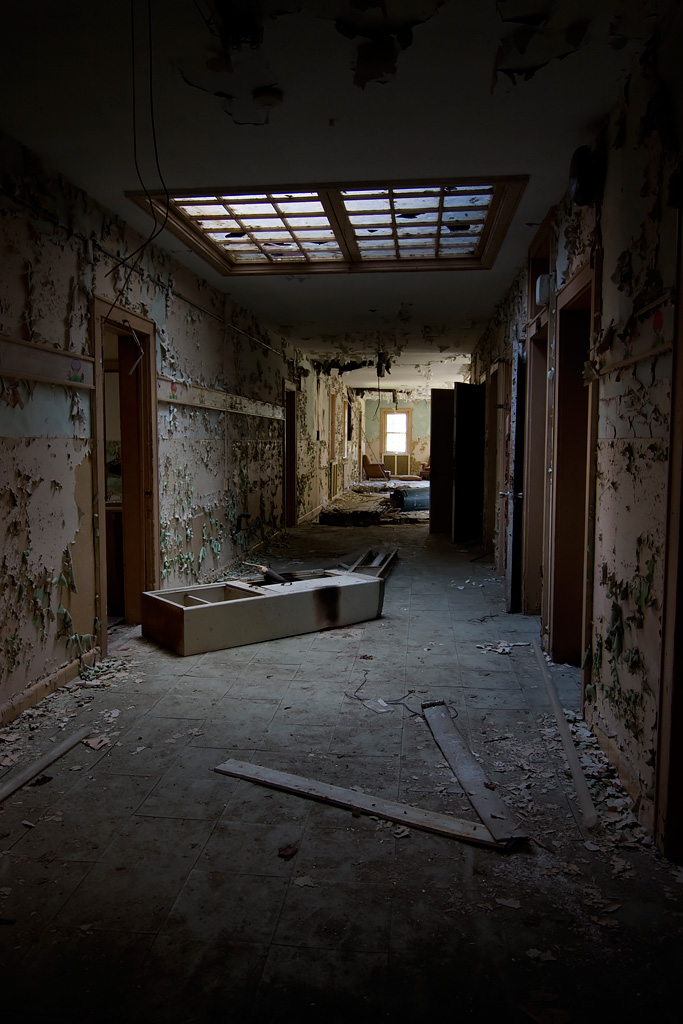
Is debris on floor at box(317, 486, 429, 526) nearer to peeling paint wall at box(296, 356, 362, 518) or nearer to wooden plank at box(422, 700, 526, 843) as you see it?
peeling paint wall at box(296, 356, 362, 518)

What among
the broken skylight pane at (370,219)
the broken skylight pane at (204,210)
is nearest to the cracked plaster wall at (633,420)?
the broken skylight pane at (370,219)

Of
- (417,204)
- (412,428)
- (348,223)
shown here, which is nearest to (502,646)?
(417,204)

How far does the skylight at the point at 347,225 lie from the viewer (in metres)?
3.87

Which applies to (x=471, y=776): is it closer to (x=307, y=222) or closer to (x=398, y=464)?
(x=307, y=222)

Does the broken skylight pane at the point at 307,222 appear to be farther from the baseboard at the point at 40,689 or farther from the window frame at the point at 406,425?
the window frame at the point at 406,425

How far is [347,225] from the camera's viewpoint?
4.45 meters

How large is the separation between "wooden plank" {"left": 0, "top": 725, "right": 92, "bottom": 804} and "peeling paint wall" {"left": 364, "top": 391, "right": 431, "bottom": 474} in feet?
57.0

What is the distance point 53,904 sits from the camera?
1.79 m

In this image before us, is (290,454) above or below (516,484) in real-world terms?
above

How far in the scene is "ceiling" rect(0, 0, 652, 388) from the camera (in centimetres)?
213

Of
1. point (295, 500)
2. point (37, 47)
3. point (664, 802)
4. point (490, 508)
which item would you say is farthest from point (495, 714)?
point (295, 500)

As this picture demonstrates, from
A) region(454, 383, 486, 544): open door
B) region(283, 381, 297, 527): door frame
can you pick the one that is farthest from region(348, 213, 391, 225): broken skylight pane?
region(283, 381, 297, 527): door frame

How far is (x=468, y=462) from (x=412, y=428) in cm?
1181

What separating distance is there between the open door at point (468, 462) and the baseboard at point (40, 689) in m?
5.36
